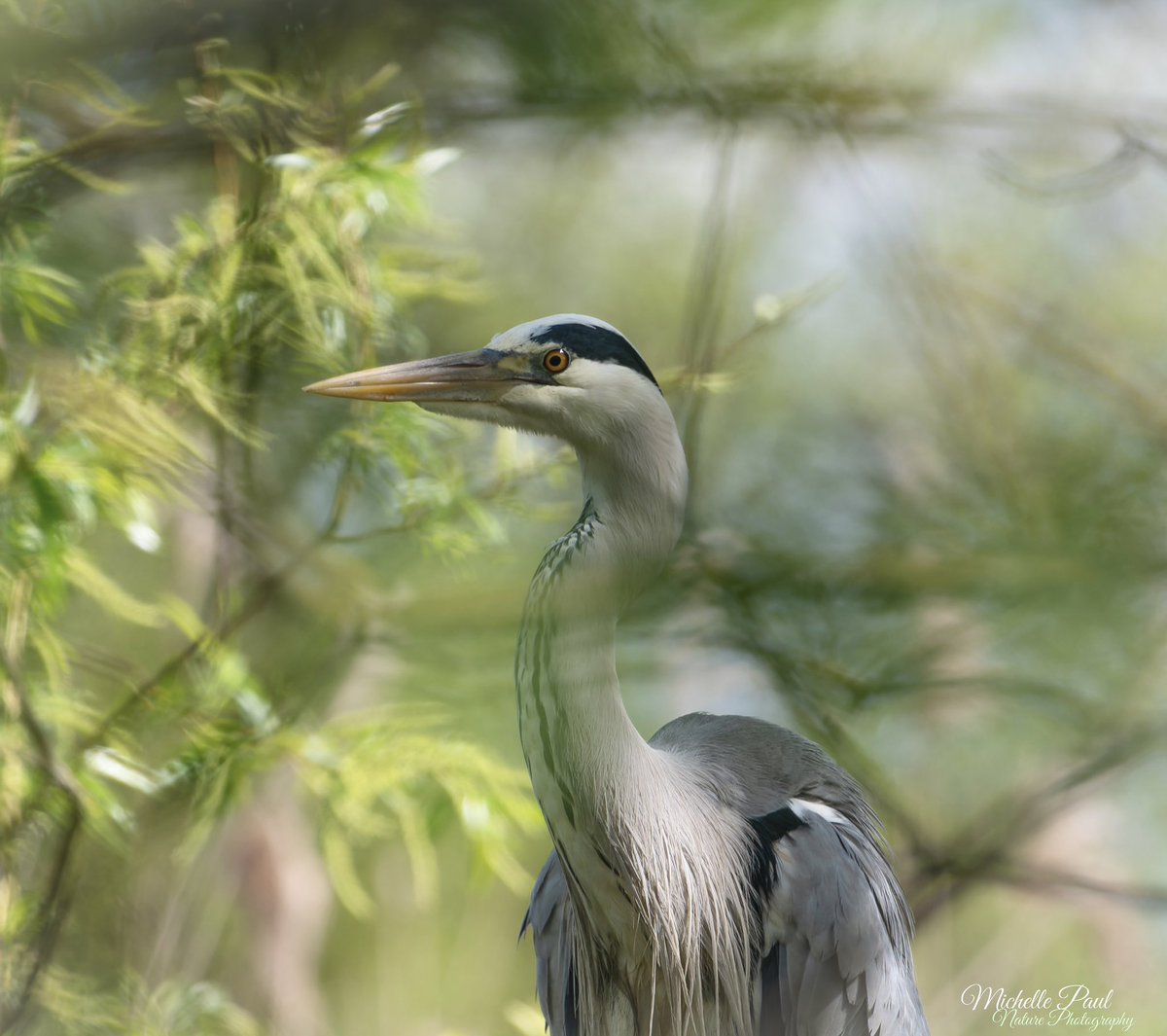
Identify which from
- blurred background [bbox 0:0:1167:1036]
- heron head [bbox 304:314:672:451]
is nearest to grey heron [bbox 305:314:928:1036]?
heron head [bbox 304:314:672:451]

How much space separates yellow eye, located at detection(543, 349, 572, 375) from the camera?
3.72 ft

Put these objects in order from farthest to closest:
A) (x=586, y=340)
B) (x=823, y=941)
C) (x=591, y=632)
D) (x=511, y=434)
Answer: (x=511, y=434) < (x=823, y=941) < (x=586, y=340) < (x=591, y=632)

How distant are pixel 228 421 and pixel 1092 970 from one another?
121 inches

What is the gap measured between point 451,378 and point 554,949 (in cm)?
82

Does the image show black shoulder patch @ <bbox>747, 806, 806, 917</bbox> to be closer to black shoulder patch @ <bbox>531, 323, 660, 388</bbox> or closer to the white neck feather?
the white neck feather

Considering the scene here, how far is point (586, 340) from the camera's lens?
1131 mm

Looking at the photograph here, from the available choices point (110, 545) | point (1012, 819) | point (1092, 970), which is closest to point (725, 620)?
point (1012, 819)

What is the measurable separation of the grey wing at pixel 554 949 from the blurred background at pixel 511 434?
182 mm

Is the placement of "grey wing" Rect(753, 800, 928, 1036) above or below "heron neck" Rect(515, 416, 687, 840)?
below

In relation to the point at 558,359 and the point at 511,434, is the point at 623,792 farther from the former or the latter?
the point at 511,434

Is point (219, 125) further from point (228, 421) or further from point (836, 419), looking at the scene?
point (836, 419)

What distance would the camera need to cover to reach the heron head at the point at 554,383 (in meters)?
1.12

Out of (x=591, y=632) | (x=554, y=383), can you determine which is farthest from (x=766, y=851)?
(x=554, y=383)

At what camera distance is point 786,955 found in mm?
1297
